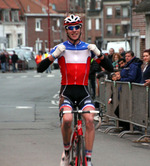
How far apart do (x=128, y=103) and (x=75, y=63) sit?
5.08 metres

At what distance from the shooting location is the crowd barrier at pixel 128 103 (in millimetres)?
11148

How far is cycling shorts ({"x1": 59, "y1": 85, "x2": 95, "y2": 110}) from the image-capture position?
23.5ft

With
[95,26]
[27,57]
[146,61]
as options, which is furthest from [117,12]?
[146,61]

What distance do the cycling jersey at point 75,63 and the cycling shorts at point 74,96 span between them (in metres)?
0.06

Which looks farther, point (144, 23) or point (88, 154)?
point (144, 23)

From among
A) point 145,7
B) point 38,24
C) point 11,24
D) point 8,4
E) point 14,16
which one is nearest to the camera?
point 145,7

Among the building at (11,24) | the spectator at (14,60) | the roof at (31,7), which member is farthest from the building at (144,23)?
the roof at (31,7)

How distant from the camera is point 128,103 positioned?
12.1m

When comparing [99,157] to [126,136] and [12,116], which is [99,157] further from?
[12,116]

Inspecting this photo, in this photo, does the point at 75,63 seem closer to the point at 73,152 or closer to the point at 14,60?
the point at 73,152

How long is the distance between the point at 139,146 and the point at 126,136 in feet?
5.01

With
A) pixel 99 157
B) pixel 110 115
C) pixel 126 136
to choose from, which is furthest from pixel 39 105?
pixel 99 157

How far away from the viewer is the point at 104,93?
15.0m

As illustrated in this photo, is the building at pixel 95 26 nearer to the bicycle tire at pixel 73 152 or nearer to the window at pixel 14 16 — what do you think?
the window at pixel 14 16
